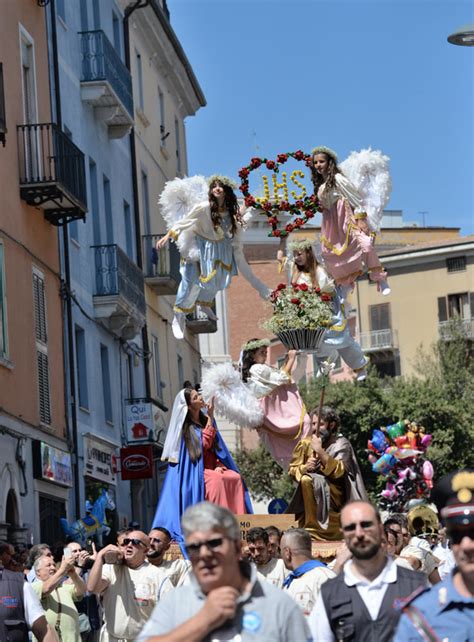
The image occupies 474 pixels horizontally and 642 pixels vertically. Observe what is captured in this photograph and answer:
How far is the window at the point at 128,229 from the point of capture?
1372 inches

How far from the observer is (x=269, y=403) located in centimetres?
1722

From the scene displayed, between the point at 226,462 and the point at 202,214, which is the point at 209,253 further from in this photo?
the point at 226,462

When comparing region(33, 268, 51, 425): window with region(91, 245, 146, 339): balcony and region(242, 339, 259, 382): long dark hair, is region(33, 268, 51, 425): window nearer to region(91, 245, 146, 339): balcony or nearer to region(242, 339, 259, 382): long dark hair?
region(91, 245, 146, 339): balcony

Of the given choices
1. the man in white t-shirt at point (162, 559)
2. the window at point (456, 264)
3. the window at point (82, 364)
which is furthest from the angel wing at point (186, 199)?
the window at point (456, 264)

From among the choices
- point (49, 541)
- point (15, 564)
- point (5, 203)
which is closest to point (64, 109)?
point (5, 203)

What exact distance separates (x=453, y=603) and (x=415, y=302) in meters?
62.4

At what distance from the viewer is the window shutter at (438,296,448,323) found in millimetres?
67625

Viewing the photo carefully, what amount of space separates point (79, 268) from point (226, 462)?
1338cm

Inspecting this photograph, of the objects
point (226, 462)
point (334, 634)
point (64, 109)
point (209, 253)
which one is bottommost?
point (334, 634)

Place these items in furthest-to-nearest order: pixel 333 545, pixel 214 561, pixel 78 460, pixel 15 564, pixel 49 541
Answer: pixel 78 460, pixel 49 541, pixel 333 545, pixel 15 564, pixel 214 561

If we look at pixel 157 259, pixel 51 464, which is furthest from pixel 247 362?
pixel 157 259

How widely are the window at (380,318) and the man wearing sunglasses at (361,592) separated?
61.6 meters

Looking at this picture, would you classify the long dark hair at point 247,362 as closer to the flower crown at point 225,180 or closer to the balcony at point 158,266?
the flower crown at point 225,180

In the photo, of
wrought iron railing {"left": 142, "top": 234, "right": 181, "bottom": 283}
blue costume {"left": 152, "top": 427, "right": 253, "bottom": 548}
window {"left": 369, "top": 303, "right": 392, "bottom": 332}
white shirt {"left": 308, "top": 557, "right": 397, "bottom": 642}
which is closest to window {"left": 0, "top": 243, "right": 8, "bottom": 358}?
blue costume {"left": 152, "top": 427, "right": 253, "bottom": 548}
